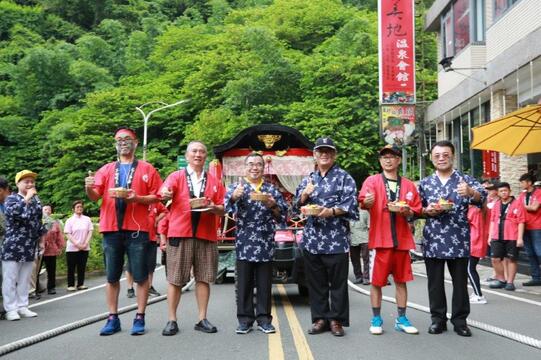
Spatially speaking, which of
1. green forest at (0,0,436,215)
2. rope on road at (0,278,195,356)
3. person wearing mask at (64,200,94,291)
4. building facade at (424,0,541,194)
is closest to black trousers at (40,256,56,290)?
person wearing mask at (64,200,94,291)

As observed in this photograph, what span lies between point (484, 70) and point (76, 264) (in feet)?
38.0

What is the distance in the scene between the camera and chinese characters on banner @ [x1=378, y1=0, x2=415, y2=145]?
20.0 meters

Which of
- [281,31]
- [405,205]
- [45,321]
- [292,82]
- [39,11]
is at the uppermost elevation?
[39,11]

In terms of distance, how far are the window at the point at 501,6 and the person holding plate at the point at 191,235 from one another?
11477 millimetres

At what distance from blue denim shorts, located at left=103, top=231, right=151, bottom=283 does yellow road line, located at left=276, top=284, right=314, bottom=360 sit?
1.87 metres

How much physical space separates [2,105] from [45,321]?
122 ft

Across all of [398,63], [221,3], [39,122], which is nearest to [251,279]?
[398,63]

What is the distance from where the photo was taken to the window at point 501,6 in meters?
15.2

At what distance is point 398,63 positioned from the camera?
20016 mm

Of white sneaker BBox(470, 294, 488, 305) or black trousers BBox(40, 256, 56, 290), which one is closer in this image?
white sneaker BBox(470, 294, 488, 305)

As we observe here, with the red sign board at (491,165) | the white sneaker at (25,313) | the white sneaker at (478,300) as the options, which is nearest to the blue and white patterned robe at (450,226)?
the white sneaker at (478,300)

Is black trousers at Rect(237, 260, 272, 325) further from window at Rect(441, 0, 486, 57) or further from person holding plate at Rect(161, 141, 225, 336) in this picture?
window at Rect(441, 0, 486, 57)

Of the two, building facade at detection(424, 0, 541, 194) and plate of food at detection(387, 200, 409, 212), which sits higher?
building facade at detection(424, 0, 541, 194)

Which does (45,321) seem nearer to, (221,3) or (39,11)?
(221,3)
